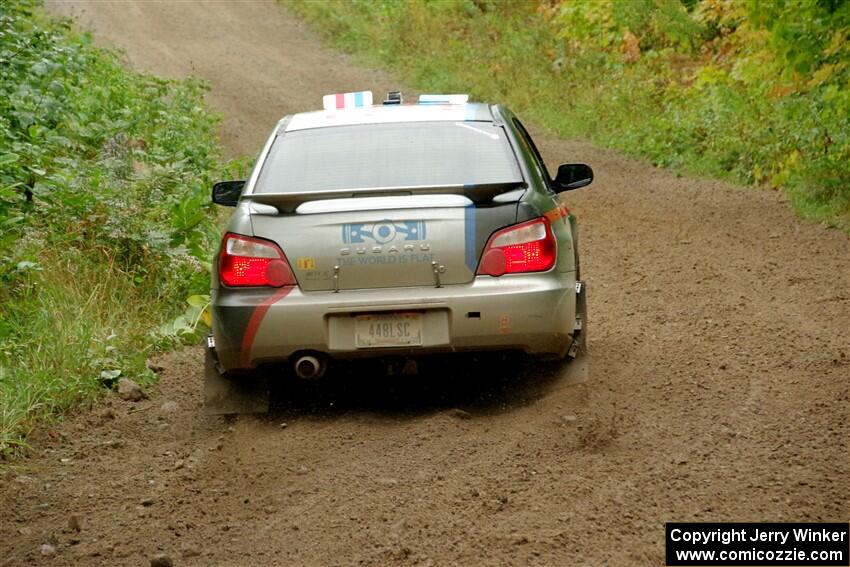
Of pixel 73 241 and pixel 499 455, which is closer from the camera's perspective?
pixel 499 455

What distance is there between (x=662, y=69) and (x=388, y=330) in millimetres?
15924

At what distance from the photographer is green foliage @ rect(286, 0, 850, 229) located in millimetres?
13208

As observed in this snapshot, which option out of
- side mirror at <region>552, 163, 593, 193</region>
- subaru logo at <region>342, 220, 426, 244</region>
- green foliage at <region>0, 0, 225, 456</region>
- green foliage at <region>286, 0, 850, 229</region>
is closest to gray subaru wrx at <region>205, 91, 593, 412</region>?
subaru logo at <region>342, 220, 426, 244</region>

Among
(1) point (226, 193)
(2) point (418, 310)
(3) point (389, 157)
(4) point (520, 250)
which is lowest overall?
(2) point (418, 310)

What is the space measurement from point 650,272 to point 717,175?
565 centimetres

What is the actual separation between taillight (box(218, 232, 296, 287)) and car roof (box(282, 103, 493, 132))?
1.13 meters

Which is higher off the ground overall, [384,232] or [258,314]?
[384,232]

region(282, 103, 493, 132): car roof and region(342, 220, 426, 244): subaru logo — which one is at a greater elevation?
region(282, 103, 493, 132): car roof

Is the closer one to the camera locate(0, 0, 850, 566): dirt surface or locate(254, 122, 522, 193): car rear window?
locate(0, 0, 850, 566): dirt surface

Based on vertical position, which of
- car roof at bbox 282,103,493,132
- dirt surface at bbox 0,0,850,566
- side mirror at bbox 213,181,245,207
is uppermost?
car roof at bbox 282,103,493,132

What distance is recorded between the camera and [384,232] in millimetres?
6066

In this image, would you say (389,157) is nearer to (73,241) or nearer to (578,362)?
(578,362)

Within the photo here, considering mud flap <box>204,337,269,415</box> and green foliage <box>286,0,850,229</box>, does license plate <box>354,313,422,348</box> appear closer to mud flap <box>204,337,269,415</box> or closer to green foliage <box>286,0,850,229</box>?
mud flap <box>204,337,269,415</box>

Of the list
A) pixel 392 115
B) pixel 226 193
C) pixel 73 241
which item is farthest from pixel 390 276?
pixel 73 241
